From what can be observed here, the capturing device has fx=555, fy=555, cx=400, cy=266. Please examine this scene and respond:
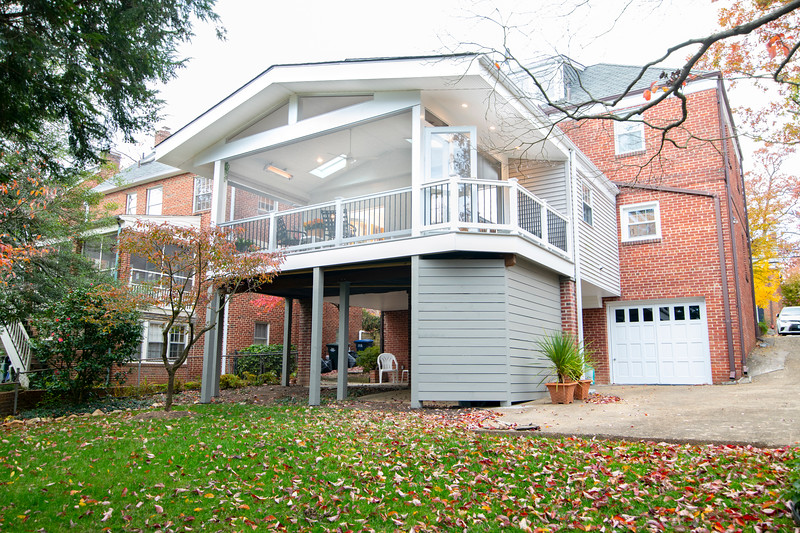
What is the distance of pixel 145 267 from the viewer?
68.9 ft

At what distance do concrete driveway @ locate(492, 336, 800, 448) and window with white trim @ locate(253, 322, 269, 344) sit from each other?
11.5m

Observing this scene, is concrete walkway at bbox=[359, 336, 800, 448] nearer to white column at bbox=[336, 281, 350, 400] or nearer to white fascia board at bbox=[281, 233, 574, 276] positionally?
white column at bbox=[336, 281, 350, 400]

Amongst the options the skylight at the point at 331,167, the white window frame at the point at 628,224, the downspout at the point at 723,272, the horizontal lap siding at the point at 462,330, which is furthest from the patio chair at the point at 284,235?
the white window frame at the point at 628,224

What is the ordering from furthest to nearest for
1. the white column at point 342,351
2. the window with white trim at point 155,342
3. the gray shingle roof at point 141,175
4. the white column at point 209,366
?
the gray shingle roof at point 141,175
the window with white trim at point 155,342
the white column at point 209,366
the white column at point 342,351

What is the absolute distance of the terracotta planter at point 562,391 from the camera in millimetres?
9016

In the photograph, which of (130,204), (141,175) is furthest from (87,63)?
(130,204)

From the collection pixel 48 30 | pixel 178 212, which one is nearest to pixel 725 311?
pixel 48 30

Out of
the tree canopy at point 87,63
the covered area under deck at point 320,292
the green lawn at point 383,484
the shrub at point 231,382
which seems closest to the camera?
the green lawn at point 383,484

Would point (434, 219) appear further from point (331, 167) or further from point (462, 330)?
point (331, 167)

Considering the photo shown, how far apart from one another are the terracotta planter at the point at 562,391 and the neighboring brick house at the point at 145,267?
29.1ft

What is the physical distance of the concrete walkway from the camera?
219 inches

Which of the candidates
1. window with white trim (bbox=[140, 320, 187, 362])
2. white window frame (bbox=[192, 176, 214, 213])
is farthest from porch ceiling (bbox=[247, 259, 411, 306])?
white window frame (bbox=[192, 176, 214, 213])

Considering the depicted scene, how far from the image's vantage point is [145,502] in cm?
417

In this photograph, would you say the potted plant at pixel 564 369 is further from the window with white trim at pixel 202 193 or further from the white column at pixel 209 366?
the window with white trim at pixel 202 193
